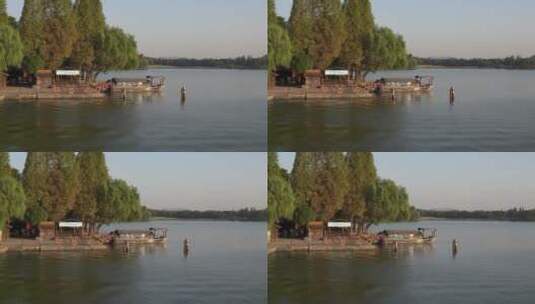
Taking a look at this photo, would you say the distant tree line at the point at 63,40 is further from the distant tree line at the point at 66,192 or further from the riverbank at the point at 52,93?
the distant tree line at the point at 66,192

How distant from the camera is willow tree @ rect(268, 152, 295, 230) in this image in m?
9.58

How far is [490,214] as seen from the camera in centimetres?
977

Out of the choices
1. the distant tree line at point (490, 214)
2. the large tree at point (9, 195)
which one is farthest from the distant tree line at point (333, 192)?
the large tree at point (9, 195)

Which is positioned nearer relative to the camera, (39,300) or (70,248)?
(39,300)

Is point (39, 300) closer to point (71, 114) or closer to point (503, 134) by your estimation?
point (71, 114)

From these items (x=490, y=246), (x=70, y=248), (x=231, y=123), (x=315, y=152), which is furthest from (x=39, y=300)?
(x=490, y=246)

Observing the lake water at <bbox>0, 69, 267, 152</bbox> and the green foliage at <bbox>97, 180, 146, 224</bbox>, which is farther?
the green foliage at <bbox>97, 180, 146, 224</bbox>

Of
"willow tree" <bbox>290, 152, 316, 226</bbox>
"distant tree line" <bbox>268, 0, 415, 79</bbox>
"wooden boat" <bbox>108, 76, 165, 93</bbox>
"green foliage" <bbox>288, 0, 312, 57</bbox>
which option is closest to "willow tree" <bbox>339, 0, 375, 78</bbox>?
"distant tree line" <bbox>268, 0, 415, 79</bbox>

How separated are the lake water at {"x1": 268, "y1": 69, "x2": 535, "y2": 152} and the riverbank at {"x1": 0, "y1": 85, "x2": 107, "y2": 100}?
2.31 metres

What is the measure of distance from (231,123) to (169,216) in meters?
1.35

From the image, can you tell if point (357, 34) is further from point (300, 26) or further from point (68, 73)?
point (68, 73)

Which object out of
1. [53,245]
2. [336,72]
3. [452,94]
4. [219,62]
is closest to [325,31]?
[336,72]

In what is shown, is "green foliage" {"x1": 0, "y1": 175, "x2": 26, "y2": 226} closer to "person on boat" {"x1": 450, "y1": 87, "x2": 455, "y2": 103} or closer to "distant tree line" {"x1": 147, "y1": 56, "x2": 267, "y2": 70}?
"distant tree line" {"x1": 147, "y1": 56, "x2": 267, "y2": 70}

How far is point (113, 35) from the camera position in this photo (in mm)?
9781
